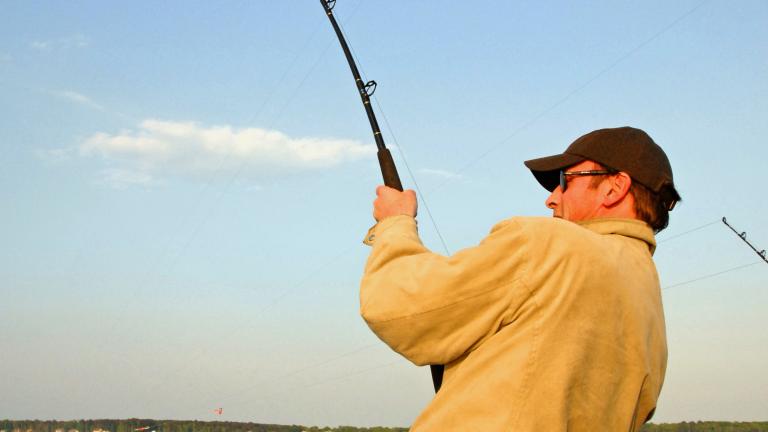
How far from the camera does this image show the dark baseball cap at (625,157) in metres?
3.74

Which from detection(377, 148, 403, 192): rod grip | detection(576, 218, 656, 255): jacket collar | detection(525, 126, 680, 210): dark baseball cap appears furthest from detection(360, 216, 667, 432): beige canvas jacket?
detection(377, 148, 403, 192): rod grip

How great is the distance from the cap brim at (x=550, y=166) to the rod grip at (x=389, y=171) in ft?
2.92

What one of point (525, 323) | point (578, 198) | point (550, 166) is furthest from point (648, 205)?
point (525, 323)

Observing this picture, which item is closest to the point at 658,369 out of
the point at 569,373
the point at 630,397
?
the point at 630,397

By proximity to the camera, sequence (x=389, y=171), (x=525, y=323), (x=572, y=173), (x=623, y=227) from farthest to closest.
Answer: (x=389, y=171) < (x=572, y=173) < (x=623, y=227) < (x=525, y=323)

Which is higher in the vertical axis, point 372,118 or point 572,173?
point 372,118

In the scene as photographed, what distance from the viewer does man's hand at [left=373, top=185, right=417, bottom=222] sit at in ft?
12.3

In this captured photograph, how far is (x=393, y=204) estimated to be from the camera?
3.78 metres

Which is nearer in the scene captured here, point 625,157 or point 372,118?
point 625,157

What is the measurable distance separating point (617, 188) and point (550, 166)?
313mm

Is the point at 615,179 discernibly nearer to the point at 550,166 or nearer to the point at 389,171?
the point at 550,166

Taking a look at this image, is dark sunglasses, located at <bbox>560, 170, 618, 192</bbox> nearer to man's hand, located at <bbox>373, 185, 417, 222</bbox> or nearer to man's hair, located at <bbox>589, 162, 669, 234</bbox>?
man's hair, located at <bbox>589, 162, 669, 234</bbox>

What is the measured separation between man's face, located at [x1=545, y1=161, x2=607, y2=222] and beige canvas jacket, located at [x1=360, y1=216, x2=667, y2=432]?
42 cm

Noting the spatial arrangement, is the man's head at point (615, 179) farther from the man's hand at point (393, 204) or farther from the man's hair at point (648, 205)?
the man's hand at point (393, 204)
